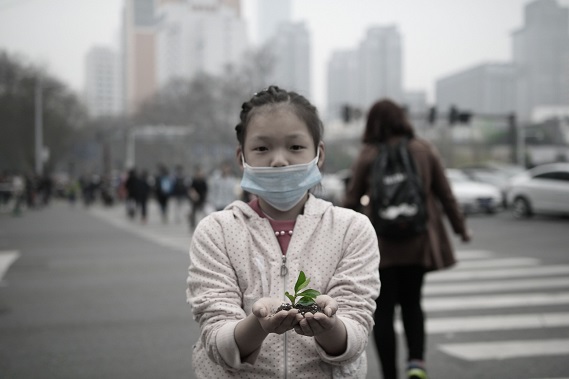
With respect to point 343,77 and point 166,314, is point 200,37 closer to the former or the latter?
point 343,77

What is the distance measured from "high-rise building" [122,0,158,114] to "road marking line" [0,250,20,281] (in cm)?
14193

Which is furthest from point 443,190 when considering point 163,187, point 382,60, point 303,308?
point 382,60

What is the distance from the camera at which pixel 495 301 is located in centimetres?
730

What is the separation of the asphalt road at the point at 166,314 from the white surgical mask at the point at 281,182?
2.99m

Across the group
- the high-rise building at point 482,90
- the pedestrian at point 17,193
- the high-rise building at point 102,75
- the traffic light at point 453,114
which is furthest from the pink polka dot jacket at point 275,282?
the high-rise building at point 102,75

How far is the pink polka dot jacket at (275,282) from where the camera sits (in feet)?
6.21

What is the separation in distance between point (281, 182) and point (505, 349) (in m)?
3.94

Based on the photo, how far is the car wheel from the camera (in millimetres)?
19434

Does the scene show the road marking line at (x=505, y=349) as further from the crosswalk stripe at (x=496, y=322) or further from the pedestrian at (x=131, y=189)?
the pedestrian at (x=131, y=189)

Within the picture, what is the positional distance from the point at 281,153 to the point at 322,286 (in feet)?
1.45

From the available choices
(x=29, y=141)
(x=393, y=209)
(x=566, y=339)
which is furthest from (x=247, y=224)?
(x=29, y=141)

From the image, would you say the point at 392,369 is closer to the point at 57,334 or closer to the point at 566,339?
the point at 566,339

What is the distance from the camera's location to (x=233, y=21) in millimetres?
154875

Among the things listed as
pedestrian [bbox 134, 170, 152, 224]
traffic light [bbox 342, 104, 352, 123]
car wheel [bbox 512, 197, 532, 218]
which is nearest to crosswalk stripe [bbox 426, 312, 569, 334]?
car wheel [bbox 512, 197, 532, 218]
